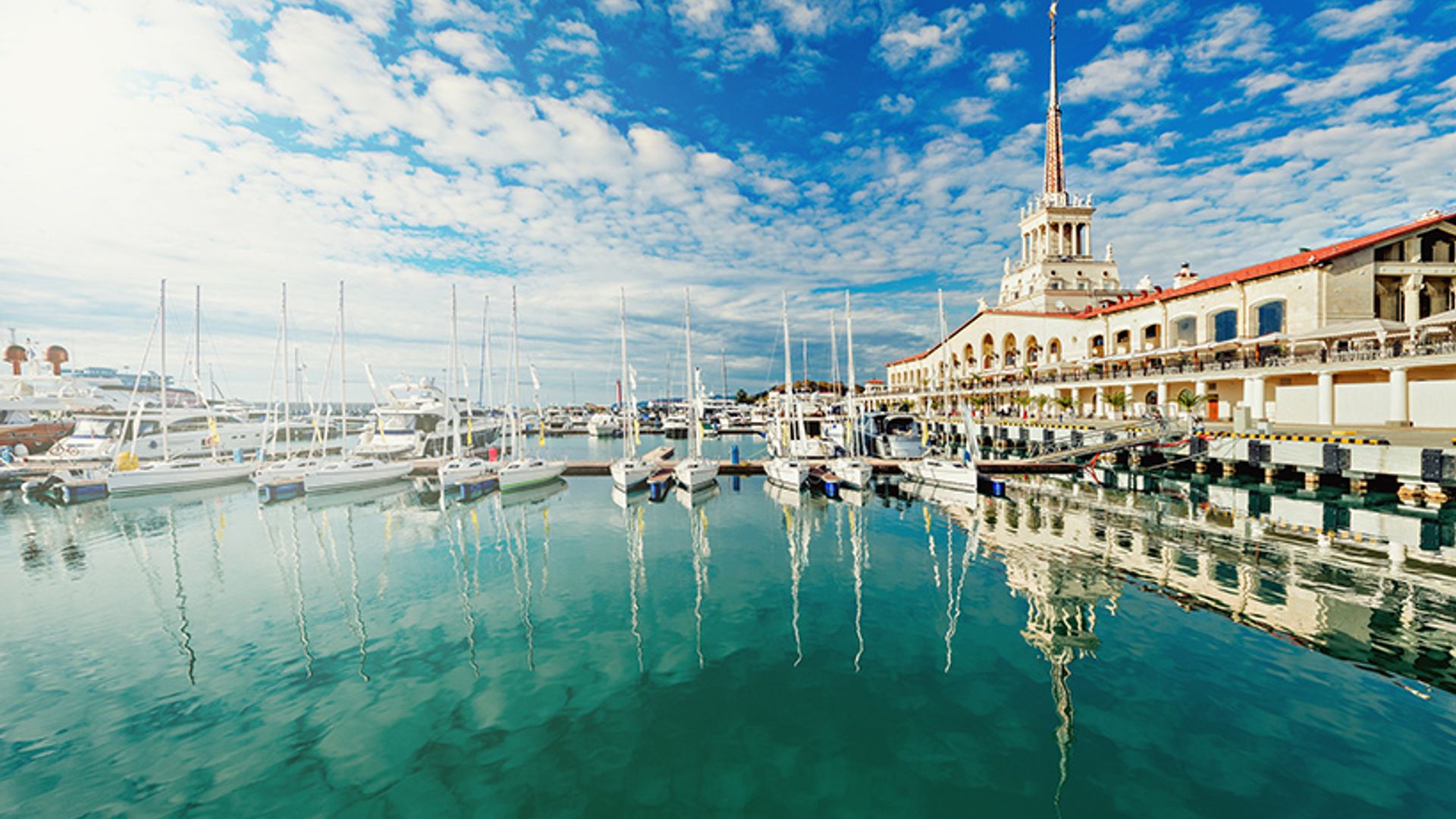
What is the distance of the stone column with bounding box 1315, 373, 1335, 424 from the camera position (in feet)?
125

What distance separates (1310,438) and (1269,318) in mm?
19702

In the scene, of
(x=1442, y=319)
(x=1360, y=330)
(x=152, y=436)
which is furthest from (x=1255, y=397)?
(x=152, y=436)

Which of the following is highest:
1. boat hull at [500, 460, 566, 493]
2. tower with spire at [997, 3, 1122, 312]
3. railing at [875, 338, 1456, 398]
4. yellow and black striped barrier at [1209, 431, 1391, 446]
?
tower with spire at [997, 3, 1122, 312]

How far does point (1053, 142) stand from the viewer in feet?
287

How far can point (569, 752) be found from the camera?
32.5ft

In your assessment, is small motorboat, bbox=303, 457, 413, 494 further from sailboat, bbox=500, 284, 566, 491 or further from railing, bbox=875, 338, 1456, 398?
railing, bbox=875, 338, 1456, 398

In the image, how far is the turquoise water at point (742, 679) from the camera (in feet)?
29.3

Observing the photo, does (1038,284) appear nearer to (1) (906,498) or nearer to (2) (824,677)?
(1) (906,498)

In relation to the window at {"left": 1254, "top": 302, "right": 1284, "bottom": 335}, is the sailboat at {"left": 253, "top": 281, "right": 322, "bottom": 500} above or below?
below

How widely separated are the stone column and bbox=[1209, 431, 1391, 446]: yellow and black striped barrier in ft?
15.8

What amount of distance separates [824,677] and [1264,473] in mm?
41884

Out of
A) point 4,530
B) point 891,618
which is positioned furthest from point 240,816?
point 4,530

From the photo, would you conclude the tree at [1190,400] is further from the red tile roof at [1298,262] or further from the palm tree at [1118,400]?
the red tile roof at [1298,262]

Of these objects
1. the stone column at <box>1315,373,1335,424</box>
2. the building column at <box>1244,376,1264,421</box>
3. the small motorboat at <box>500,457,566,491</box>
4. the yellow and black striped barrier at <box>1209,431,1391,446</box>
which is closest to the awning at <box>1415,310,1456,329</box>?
the stone column at <box>1315,373,1335,424</box>
